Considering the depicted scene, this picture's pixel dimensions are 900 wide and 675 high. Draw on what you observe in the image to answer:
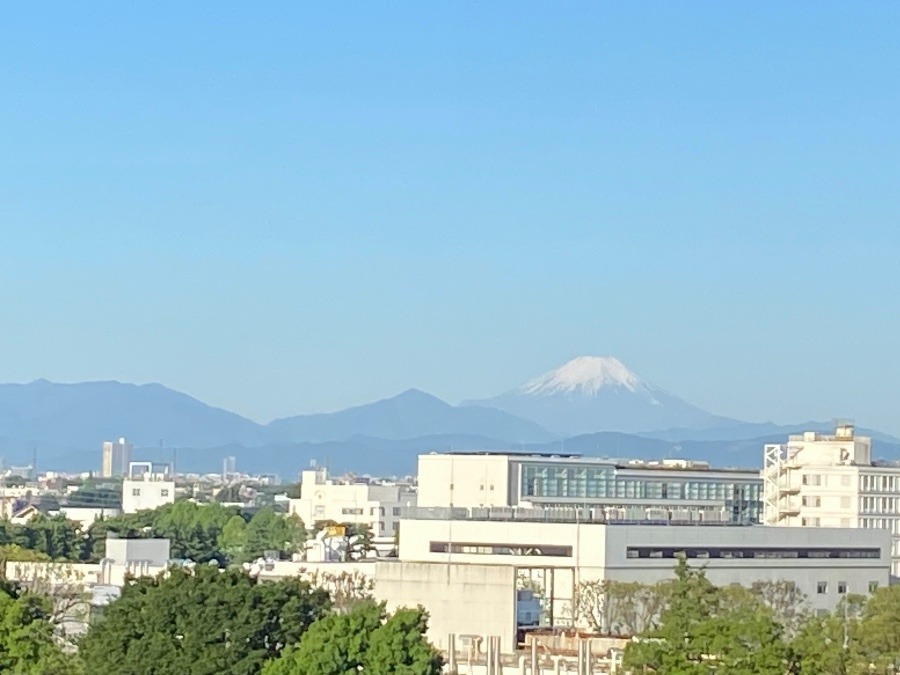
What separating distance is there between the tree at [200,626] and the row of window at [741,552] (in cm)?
3116

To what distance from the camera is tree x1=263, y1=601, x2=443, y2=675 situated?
40.2 m

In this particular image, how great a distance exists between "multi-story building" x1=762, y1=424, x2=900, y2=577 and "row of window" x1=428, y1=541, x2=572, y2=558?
23.7m

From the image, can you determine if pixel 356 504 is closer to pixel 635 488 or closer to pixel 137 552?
pixel 635 488

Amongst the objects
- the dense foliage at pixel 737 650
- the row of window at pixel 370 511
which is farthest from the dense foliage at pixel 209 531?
the dense foliage at pixel 737 650

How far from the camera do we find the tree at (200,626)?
43750mm

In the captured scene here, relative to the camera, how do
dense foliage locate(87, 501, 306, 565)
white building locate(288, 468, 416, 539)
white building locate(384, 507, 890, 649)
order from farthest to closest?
white building locate(288, 468, 416, 539) < dense foliage locate(87, 501, 306, 565) < white building locate(384, 507, 890, 649)

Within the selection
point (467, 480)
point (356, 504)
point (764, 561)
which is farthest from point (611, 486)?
point (356, 504)

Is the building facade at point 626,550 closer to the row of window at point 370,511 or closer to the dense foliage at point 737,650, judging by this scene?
the dense foliage at point 737,650

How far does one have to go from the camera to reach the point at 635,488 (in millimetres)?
114062

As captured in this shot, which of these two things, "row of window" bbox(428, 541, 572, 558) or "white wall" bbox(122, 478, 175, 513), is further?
"white wall" bbox(122, 478, 175, 513)

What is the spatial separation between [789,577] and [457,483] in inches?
1152

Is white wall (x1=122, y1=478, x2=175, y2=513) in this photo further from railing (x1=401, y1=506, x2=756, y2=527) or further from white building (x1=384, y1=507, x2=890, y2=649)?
railing (x1=401, y1=506, x2=756, y2=527)

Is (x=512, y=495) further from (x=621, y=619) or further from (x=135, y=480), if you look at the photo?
(x=135, y=480)

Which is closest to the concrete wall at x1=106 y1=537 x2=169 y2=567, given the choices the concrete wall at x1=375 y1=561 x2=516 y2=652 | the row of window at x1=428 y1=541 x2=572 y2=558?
the row of window at x1=428 y1=541 x2=572 y2=558
